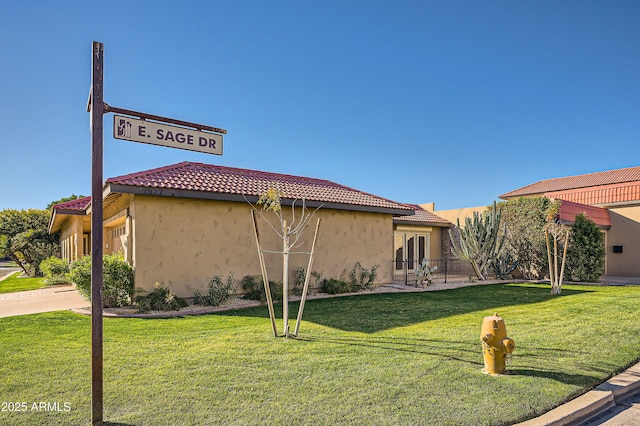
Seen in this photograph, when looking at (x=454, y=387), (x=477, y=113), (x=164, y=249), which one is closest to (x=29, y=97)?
(x=164, y=249)

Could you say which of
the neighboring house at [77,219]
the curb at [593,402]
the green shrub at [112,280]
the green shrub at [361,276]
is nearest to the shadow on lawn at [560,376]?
the curb at [593,402]

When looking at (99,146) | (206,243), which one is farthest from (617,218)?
(99,146)

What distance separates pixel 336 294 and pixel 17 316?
339 inches

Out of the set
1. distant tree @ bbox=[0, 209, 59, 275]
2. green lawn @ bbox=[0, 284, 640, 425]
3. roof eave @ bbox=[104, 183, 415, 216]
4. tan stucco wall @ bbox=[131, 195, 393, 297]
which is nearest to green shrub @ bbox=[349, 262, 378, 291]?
tan stucco wall @ bbox=[131, 195, 393, 297]

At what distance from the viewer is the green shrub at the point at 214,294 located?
37.2 feet

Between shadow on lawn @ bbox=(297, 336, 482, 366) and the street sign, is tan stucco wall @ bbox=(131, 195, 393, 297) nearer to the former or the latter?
shadow on lawn @ bbox=(297, 336, 482, 366)

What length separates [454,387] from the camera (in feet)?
15.7

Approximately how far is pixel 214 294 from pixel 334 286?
4.26 m

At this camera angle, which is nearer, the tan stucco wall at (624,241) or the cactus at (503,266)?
the cactus at (503,266)

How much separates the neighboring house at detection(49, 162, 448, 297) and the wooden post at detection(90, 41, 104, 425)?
697 centimetres

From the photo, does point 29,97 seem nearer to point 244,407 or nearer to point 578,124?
point 244,407

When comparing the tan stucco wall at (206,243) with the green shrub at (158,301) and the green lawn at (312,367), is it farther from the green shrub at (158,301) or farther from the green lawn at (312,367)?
the green lawn at (312,367)

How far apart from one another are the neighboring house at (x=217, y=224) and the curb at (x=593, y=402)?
9.47 meters

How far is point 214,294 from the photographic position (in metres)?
11.4
